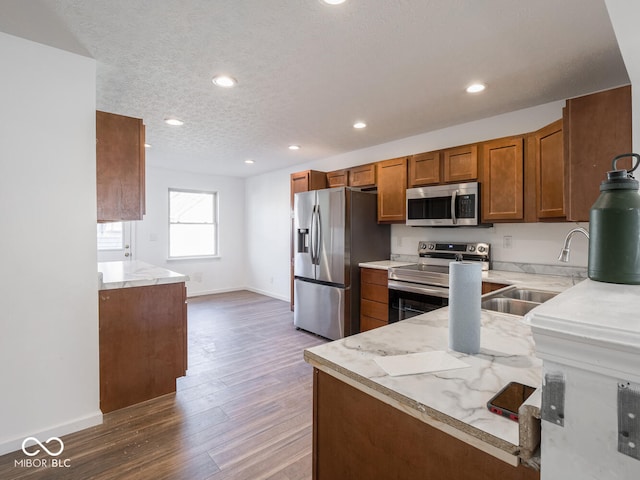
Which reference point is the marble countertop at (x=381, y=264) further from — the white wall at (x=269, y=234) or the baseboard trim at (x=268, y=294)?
the baseboard trim at (x=268, y=294)

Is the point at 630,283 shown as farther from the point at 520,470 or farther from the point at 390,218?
the point at 390,218

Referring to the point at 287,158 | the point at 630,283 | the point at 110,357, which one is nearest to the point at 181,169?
the point at 287,158

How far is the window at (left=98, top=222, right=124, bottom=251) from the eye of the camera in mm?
5176

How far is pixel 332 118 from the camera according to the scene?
3236mm

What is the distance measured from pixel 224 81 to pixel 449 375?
8.03 feet

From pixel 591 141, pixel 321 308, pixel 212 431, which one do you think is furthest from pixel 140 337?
pixel 591 141

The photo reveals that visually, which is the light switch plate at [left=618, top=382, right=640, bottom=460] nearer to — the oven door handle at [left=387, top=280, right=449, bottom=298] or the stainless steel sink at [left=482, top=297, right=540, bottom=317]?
the stainless steel sink at [left=482, top=297, right=540, bottom=317]

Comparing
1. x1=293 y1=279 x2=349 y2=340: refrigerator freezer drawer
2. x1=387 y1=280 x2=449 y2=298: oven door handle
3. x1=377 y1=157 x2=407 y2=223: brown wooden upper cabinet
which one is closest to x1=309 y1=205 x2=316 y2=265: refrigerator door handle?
x1=293 y1=279 x2=349 y2=340: refrigerator freezer drawer

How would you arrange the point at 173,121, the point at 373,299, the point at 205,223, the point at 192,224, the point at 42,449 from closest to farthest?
the point at 42,449
the point at 173,121
the point at 373,299
the point at 192,224
the point at 205,223

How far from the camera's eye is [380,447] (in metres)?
0.90

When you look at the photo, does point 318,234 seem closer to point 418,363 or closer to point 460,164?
point 460,164

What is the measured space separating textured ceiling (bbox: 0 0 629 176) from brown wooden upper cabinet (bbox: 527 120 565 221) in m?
0.38

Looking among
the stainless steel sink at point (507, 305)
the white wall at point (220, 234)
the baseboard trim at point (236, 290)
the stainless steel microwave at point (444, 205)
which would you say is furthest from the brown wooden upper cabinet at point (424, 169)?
the white wall at point (220, 234)

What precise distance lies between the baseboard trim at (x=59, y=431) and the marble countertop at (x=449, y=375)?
1.92 metres
